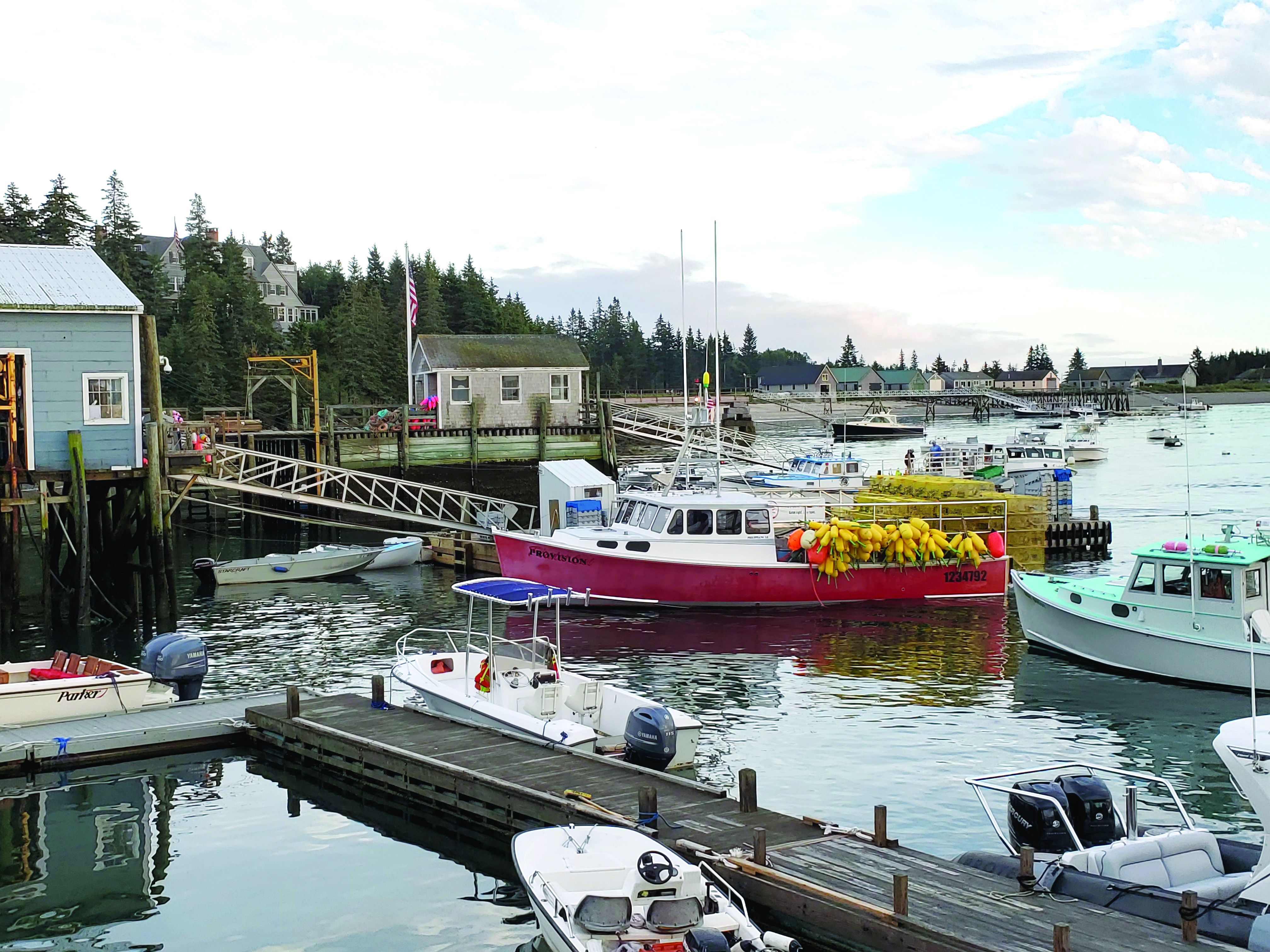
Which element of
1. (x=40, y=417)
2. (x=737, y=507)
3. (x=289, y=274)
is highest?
(x=289, y=274)

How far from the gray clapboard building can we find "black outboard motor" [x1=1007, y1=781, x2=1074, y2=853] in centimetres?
2195

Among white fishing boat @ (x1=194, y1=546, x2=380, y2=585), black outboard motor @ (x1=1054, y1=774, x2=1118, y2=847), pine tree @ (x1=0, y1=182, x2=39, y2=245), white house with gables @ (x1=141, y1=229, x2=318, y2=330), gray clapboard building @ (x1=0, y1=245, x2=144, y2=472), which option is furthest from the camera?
white house with gables @ (x1=141, y1=229, x2=318, y2=330)

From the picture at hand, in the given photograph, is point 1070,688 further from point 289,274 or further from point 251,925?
point 289,274

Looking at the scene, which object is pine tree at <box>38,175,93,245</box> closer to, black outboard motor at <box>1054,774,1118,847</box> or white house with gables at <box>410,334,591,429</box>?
white house with gables at <box>410,334,591,429</box>

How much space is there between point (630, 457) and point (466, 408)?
2415cm

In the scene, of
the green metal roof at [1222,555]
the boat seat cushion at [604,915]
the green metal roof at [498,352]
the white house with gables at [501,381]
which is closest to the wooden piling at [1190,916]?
the boat seat cushion at [604,915]

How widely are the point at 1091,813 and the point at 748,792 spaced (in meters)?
3.35

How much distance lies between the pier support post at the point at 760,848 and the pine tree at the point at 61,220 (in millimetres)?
71155

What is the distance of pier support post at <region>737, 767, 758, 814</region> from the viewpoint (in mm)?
13406

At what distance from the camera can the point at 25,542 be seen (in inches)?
1676

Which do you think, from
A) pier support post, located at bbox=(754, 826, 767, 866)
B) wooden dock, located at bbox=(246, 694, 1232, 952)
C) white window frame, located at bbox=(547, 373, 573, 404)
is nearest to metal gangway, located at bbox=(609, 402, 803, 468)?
white window frame, located at bbox=(547, 373, 573, 404)

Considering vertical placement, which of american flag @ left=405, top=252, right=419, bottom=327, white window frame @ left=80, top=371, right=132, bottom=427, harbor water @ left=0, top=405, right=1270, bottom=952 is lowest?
harbor water @ left=0, top=405, right=1270, bottom=952

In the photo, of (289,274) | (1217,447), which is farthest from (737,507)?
(289,274)

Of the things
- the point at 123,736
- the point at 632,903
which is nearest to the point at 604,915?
the point at 632,903
